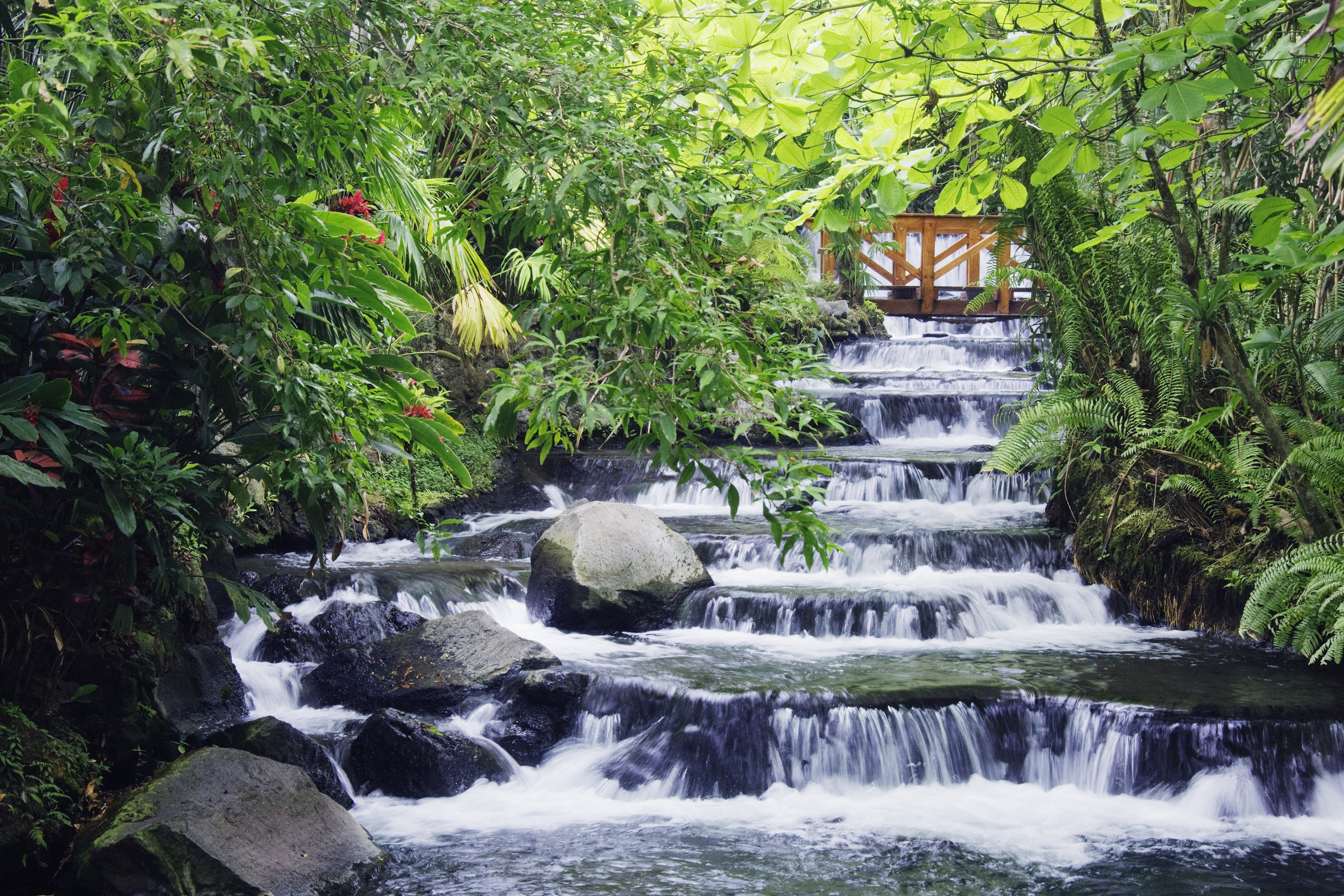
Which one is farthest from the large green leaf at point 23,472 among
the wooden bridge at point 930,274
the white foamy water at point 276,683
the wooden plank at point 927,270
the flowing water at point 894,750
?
the wooden plank at point 927,270

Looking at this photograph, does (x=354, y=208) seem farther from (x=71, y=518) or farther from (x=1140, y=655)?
(x=1140, y=655)

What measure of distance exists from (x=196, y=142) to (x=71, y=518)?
1802mm

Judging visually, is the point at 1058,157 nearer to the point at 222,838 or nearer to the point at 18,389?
the point at 18,389

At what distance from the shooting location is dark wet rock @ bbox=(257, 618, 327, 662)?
648cm

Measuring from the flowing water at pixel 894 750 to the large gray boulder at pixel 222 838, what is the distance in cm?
28

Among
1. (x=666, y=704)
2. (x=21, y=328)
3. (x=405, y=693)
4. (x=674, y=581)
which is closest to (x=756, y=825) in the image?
(x=666, y=704)

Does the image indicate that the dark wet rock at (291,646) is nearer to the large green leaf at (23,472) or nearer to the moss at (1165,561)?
the large green leaf at (23,472)

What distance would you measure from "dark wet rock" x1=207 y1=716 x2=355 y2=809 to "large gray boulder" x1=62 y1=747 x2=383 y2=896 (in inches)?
19.3

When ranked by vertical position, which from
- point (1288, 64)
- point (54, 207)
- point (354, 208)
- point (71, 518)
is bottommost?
point (71, 518)

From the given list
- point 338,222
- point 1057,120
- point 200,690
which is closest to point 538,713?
point 200,690

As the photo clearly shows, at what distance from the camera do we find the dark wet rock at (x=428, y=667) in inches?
233

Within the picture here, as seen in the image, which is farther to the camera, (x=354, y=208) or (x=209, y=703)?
(x=209, y=703)

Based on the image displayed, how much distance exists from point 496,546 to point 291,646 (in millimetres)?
2520

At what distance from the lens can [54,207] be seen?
96.3 inches
